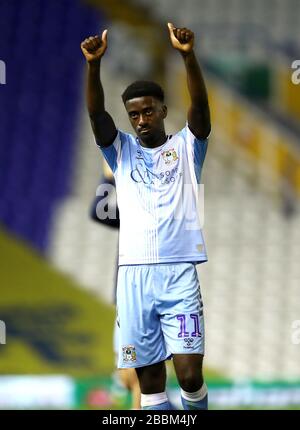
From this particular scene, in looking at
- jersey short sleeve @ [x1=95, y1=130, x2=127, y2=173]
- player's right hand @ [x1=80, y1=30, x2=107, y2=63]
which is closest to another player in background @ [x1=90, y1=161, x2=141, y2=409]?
jersey short sleeve @ [x1=95, y1=130, x2=127, y2=173]

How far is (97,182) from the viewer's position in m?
15.5

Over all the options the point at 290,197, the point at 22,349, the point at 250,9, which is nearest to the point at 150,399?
the point at 22,349

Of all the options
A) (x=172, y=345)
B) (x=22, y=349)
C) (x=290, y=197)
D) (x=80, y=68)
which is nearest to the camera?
(x=172, y=345)

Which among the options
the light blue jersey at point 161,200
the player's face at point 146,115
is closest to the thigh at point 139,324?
the light blue jersey at point 161,200

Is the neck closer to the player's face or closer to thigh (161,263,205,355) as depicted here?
the player's face

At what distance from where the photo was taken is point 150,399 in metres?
6.50

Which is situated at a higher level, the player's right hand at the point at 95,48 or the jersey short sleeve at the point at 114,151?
the player's right hand at the point at 95,48

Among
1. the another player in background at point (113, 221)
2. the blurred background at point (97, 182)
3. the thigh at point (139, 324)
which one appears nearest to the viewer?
the thigh at point (139, 324)

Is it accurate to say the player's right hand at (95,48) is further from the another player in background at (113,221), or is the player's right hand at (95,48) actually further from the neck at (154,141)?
the another player in background at (113,221)

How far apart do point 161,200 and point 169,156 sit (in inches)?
9.9

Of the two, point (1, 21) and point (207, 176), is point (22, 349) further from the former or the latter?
point (1, 21)

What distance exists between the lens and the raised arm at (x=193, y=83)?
6219 millimetres

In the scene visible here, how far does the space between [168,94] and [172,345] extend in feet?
31.8

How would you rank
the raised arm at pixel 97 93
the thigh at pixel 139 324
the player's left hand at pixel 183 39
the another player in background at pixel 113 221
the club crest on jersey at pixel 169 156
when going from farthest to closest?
1. the another player in background at pixel 113 221
2. the club crest on jersey at pixel 169 156
3. the thigh at pixel 139 324
4. the raised arm at pixel 97 93
5. the player's left hand at pixel 183 39
